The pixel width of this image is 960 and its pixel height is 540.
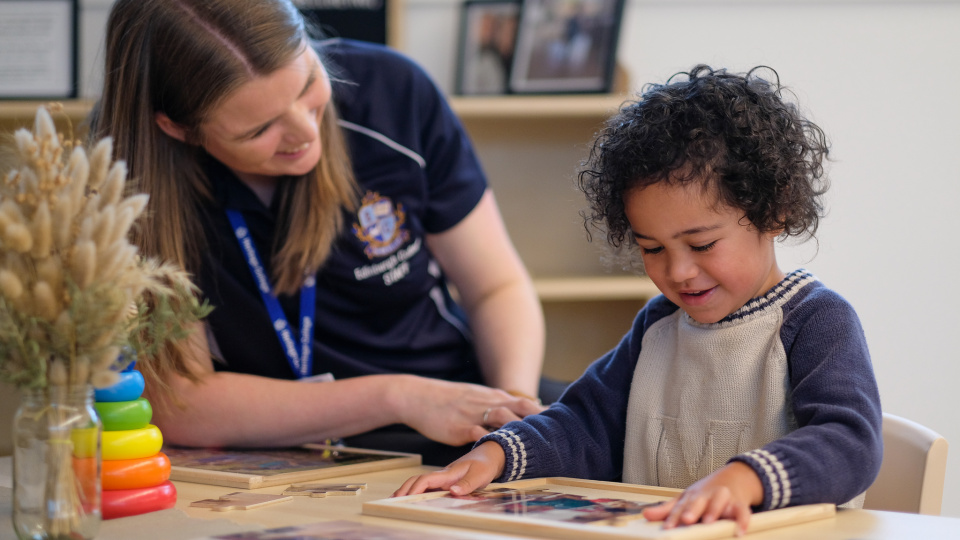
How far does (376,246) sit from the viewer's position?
5.20 feet

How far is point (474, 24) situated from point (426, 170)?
781 millimetres

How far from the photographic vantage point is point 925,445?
3.25 ft

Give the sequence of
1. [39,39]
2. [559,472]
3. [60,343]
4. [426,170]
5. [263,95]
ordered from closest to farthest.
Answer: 1. [60,343]
2. [559,472]
3. [263,95]
4. [426,170]
5. [39,39]

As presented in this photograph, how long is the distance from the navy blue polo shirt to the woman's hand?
244mm

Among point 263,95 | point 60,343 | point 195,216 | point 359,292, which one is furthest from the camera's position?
point 359,292

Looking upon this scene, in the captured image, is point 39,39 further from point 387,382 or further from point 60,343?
point 60,343

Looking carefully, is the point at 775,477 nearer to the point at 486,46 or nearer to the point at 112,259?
the point at 112,259

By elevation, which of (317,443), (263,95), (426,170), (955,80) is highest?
(955,80)

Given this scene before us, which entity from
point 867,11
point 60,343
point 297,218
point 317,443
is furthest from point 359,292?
point 867,11

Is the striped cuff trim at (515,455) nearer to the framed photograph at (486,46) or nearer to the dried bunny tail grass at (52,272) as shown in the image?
the dried bunny tail grass at (52,272)

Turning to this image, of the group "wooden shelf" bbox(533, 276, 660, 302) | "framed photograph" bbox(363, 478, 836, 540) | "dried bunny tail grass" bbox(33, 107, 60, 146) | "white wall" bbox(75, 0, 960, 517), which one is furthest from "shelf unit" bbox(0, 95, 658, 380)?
"dried bunny tail grass" bbox(33, 107, 60, 146)

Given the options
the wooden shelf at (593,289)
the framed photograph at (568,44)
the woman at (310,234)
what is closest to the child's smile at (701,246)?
the woman at (310,234)

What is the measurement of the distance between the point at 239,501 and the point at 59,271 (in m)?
0.32

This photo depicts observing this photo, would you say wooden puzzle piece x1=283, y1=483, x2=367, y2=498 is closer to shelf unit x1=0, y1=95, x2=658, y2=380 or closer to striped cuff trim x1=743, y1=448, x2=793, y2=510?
striped cuff trim x1=743, y1=448, x2=793, y2=510
